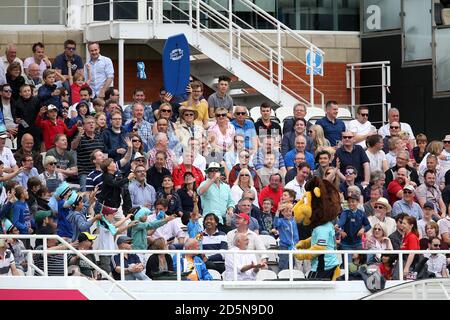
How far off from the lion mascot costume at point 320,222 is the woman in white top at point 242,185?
2.42m

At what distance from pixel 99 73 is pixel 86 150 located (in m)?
3.56

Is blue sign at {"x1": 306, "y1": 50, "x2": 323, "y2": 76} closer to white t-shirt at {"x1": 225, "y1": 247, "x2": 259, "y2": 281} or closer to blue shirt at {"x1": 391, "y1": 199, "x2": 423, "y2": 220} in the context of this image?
blue shirt at {"x1": 391, "y1": 199, "x2": 423, "y2": 220}

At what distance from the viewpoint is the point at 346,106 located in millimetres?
33906

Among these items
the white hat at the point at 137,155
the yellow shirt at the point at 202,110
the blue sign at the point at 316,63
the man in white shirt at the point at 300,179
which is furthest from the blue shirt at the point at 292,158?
the blue sign at the point at 316,63

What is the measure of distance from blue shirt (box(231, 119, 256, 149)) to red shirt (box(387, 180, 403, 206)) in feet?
6.94

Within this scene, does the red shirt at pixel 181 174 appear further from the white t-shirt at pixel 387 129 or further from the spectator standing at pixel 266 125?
the white t-shirt at pixel 387 129

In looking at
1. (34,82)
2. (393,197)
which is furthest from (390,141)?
(34,82)

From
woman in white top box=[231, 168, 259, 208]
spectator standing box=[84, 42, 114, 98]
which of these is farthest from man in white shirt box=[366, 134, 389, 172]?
spectator standing box=[84, 42, 114, 98]

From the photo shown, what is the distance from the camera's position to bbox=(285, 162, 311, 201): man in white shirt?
2639cm

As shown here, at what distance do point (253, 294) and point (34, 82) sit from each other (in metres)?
7.36

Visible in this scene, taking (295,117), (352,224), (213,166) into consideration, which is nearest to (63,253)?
(213,166)

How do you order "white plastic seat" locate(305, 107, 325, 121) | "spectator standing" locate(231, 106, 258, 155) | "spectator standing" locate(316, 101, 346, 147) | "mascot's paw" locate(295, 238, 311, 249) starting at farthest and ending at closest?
1. "white plastic seat" locate(305, 107, 325, 121)
2. "spectator standing" locate(316, 101, 346, 147)
3. "spectator standing" locate(231, 106, 258, 155)
4. "mascot's paw" locate(295, 238, 311, 249)

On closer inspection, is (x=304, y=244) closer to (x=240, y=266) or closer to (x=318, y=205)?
(x=318, y=205)

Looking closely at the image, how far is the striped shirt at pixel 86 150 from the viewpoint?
25.9m
